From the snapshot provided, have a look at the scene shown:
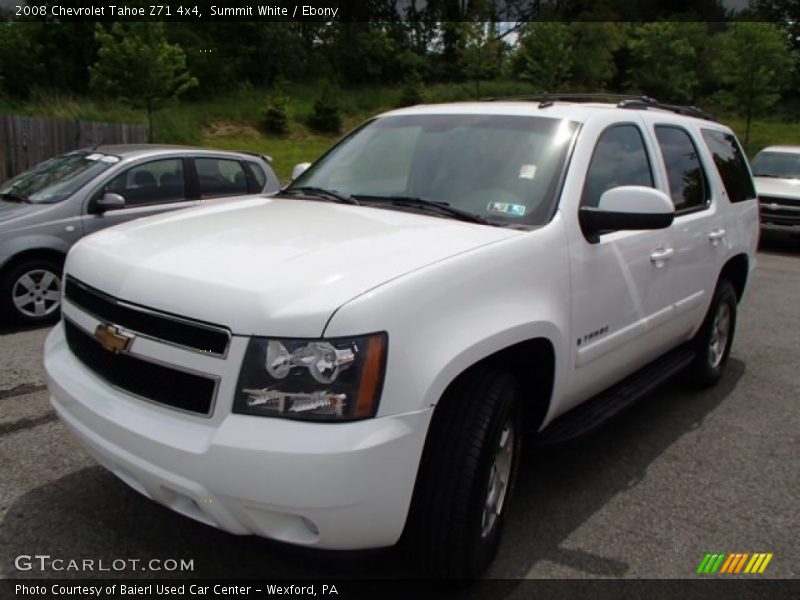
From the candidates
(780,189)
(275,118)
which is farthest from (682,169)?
(275,118)

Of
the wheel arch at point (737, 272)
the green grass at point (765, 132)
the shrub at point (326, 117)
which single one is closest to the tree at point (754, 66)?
the green grass at point (765, 132)

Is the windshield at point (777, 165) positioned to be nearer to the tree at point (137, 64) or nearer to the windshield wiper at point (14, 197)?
the windshield wiper at point (14, 197)

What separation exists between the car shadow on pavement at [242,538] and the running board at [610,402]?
0.08m

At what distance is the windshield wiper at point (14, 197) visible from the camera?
6.80 metres

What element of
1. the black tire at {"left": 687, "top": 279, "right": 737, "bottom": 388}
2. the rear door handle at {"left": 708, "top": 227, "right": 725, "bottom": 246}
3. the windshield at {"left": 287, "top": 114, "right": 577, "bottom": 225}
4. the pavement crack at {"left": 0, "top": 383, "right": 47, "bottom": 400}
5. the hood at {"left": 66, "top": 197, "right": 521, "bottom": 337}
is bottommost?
the pavement crack at {"left": 0, "top": 383, "right": 47, "bottom": 400}

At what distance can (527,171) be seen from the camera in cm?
325

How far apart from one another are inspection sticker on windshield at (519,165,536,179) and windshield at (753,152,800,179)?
466 inches

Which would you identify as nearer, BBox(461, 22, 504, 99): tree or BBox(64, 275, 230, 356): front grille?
BBox(64, 275, 230, 356): front grille

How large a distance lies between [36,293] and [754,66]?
90.0ft

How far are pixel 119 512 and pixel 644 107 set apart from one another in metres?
3.62

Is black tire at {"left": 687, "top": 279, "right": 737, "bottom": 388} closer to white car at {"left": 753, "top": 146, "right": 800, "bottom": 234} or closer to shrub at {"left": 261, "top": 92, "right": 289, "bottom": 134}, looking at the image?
white car at {"left": 753, "top": 146, "right": 800, "bottom": 234}

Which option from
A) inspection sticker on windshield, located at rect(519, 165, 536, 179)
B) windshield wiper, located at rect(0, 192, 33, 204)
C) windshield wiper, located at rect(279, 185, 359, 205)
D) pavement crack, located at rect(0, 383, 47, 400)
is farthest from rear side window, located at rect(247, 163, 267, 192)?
inspection sticker on windshield, located at rect(519, 165, 536, 179)

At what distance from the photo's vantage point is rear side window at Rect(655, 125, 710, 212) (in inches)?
162

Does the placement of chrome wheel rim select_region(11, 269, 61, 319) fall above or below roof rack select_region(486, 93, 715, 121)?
below
